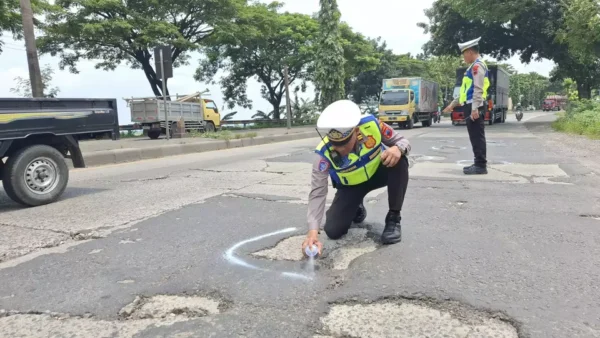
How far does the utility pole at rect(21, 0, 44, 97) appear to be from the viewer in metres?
10.9

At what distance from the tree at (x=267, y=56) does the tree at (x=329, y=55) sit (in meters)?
2.49

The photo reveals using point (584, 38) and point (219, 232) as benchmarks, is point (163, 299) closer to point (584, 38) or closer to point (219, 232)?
point (219, 232)

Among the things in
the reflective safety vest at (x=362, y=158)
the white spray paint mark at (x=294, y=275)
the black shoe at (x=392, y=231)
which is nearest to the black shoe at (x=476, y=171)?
the black shoe at (x=392, y=231)

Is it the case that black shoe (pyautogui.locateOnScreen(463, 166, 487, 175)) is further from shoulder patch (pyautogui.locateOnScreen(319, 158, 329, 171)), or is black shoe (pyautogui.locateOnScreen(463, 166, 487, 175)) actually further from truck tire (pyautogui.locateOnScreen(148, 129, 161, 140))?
truck tire (pyautogui.locateOnScreen(148, 129, 161, 140))

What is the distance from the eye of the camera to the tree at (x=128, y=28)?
60.8 ft


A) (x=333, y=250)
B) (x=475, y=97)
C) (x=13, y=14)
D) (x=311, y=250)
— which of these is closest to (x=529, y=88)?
(x=13, y=14)

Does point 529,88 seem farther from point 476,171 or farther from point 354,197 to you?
point 354,197

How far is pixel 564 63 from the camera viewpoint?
80.5 feet

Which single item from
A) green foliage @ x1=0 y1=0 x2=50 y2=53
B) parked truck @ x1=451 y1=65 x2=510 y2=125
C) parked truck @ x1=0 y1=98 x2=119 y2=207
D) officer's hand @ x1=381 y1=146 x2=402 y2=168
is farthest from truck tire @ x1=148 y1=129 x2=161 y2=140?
officer's hand @ x1=381 y1=146 x2=402 y2=168

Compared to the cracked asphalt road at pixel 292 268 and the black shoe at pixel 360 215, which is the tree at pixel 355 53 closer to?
the cracked asphalt road at pixel 292 268

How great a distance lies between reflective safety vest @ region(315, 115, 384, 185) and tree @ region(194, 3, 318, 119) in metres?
21.9

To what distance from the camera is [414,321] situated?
210 centimetres

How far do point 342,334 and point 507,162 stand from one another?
701 cm

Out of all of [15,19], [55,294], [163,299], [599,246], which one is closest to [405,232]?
[599,246]
